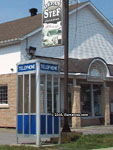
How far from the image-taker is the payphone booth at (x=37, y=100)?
480 inches

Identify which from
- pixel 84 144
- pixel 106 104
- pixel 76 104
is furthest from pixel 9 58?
pixel 84 144

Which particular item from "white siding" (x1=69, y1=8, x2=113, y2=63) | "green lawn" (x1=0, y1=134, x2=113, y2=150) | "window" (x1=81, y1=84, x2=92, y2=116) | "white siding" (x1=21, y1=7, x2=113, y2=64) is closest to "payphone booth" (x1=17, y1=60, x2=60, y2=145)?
"green lawn" (x1=0, y1=134, x2=113, y2=150)

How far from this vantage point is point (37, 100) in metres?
12.1

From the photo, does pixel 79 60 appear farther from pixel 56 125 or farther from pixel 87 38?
pixel 56 125

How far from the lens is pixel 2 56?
21844mm

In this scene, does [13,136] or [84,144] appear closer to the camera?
[84,144]

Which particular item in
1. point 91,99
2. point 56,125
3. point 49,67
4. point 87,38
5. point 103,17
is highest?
point 103,17

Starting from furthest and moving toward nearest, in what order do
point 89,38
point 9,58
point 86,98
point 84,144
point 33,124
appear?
1. point 89,38
2. point 86,98
3. point 9,58
4. point 84,144
5. point 33,124

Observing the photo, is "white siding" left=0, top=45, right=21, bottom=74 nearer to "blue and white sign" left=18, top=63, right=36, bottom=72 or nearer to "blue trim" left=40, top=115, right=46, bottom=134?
"blue and white sign" left=18, top=63, right=36, bottom=72

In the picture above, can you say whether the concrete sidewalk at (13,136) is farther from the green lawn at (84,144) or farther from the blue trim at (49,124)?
the green lawn at (84,144)

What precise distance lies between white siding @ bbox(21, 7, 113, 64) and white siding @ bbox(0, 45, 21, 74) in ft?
7.08

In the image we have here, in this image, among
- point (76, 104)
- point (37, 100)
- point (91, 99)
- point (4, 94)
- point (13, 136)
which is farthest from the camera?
point (91, 99)

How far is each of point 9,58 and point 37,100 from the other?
9.71m

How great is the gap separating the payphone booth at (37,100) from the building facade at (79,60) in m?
7.46
